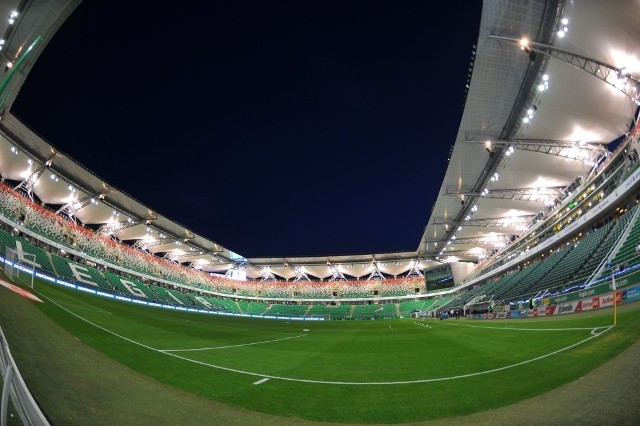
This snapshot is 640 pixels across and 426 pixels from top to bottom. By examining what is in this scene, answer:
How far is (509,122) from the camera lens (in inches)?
1028

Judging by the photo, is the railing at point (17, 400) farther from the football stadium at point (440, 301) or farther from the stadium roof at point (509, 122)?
the stadium roof at point (509, 122)

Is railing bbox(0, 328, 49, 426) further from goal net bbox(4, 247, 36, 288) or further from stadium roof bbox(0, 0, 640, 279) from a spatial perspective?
goal net bbox(4, 247, 36, 288)

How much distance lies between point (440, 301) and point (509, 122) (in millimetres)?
47938

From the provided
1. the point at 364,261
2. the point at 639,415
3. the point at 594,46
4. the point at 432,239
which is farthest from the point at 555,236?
the point at 364,261

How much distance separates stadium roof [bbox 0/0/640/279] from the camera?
Answer: 18.0 metres

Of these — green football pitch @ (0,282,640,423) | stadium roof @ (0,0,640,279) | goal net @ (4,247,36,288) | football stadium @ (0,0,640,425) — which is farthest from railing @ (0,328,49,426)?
goal net @ (4,247,36,288)

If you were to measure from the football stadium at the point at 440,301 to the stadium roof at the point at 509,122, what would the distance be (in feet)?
0.46

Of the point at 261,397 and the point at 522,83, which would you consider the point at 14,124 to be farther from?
the point at 522,83

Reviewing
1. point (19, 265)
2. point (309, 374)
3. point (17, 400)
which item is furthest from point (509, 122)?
point (19, 265)

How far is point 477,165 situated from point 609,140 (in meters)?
11.0

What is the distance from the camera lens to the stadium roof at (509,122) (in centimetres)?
1795

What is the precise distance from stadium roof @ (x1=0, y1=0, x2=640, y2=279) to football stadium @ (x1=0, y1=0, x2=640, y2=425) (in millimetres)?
139

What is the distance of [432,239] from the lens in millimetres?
58500

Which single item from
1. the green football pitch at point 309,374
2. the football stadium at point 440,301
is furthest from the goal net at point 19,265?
the green football pitch at point 309,374
